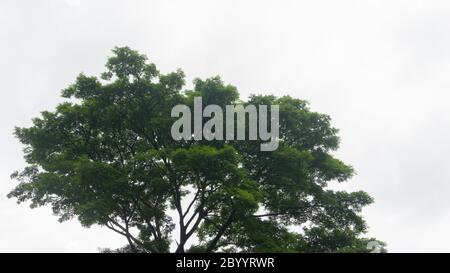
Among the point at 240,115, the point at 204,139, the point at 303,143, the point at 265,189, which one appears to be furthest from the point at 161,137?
the point at 303,143

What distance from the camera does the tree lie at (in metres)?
23.7

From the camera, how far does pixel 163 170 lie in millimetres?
24250

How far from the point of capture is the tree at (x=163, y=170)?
23703 millimetres

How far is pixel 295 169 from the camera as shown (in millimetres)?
24156

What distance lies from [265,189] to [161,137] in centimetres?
680

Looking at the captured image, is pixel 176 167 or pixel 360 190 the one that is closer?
pixel 176 167

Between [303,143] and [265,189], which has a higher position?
[303,143]
